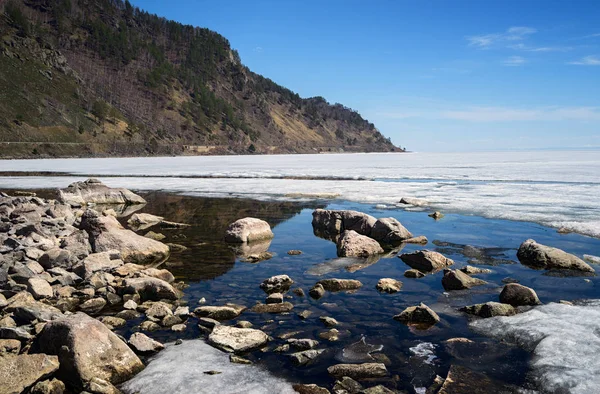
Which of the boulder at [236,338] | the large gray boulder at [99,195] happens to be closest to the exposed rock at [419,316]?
the boulder at [236,338]

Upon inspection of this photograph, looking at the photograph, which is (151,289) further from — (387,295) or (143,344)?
(387,295)

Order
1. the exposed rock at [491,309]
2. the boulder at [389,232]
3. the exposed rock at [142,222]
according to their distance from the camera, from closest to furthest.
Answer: the exposed rock at [491,309]
the boulder at [389,232]
the exposed rock at [142,222]

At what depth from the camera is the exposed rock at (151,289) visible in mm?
8180

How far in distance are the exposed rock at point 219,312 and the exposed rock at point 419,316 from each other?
2652 mm

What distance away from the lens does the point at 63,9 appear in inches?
5669

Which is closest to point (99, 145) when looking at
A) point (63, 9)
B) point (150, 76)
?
point (150, 76)

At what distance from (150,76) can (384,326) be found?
14551cm

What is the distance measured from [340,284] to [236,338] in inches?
118

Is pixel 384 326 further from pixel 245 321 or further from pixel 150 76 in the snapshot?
pixel 150 76

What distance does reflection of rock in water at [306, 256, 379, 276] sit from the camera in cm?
1000

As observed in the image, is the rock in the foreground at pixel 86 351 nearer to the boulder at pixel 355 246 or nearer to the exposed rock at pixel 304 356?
the exposed rock at pixel 304 356

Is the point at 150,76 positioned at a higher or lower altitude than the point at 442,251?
higher

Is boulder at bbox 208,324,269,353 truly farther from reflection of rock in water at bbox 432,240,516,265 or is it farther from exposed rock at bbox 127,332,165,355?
reflection of rock in water at bbox 432,240,516,265

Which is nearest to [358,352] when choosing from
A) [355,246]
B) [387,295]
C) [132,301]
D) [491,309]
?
[387,295]
